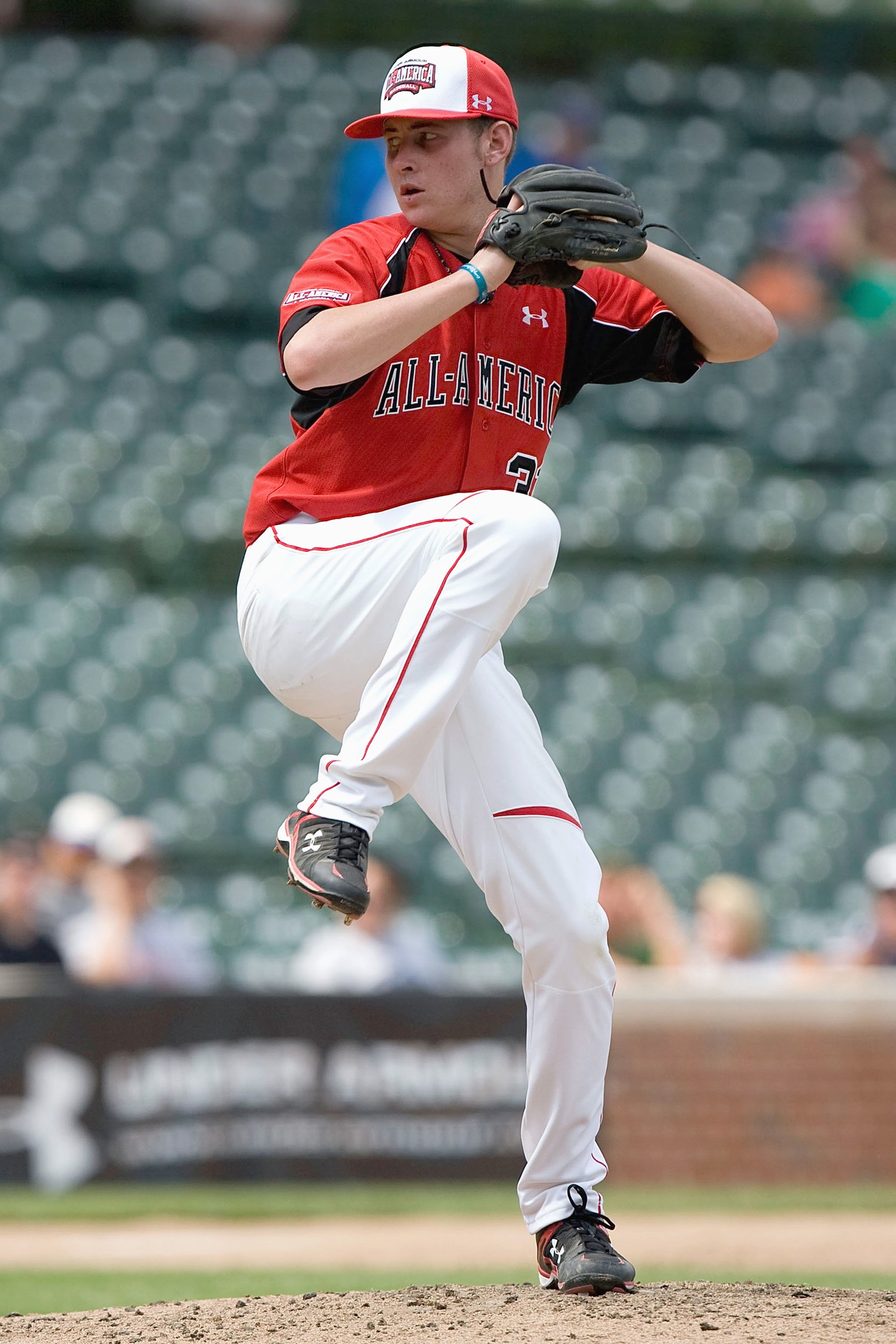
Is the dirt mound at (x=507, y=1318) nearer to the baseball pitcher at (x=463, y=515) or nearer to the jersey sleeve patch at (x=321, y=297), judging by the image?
the baseball pitcher at (x=463, y=515)

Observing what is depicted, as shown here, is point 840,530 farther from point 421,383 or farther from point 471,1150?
point 421,383

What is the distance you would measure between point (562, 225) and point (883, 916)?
496cm

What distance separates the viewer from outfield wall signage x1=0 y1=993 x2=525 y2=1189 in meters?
6.38

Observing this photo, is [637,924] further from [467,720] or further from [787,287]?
[787,287]

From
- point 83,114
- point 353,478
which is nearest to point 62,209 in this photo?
point 83,114

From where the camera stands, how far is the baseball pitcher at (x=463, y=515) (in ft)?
9.25

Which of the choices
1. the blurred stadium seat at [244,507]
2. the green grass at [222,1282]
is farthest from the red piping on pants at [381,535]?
the blurred stadium seat at [244,507]

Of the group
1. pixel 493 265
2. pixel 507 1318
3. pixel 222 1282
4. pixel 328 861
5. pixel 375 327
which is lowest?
pixel 507 1318

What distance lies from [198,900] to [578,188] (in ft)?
19.0

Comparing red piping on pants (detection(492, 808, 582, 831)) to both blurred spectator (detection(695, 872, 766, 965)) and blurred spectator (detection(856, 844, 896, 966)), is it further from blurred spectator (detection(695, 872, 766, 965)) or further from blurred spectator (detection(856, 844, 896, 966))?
blurred spectator (detection(695, 872, 766, 965))

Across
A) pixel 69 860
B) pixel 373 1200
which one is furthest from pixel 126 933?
pixel 373 1200

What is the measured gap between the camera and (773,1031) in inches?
272

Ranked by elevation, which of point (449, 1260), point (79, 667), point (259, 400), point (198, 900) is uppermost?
point (259, 400)

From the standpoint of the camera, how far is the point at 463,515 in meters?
2.89
